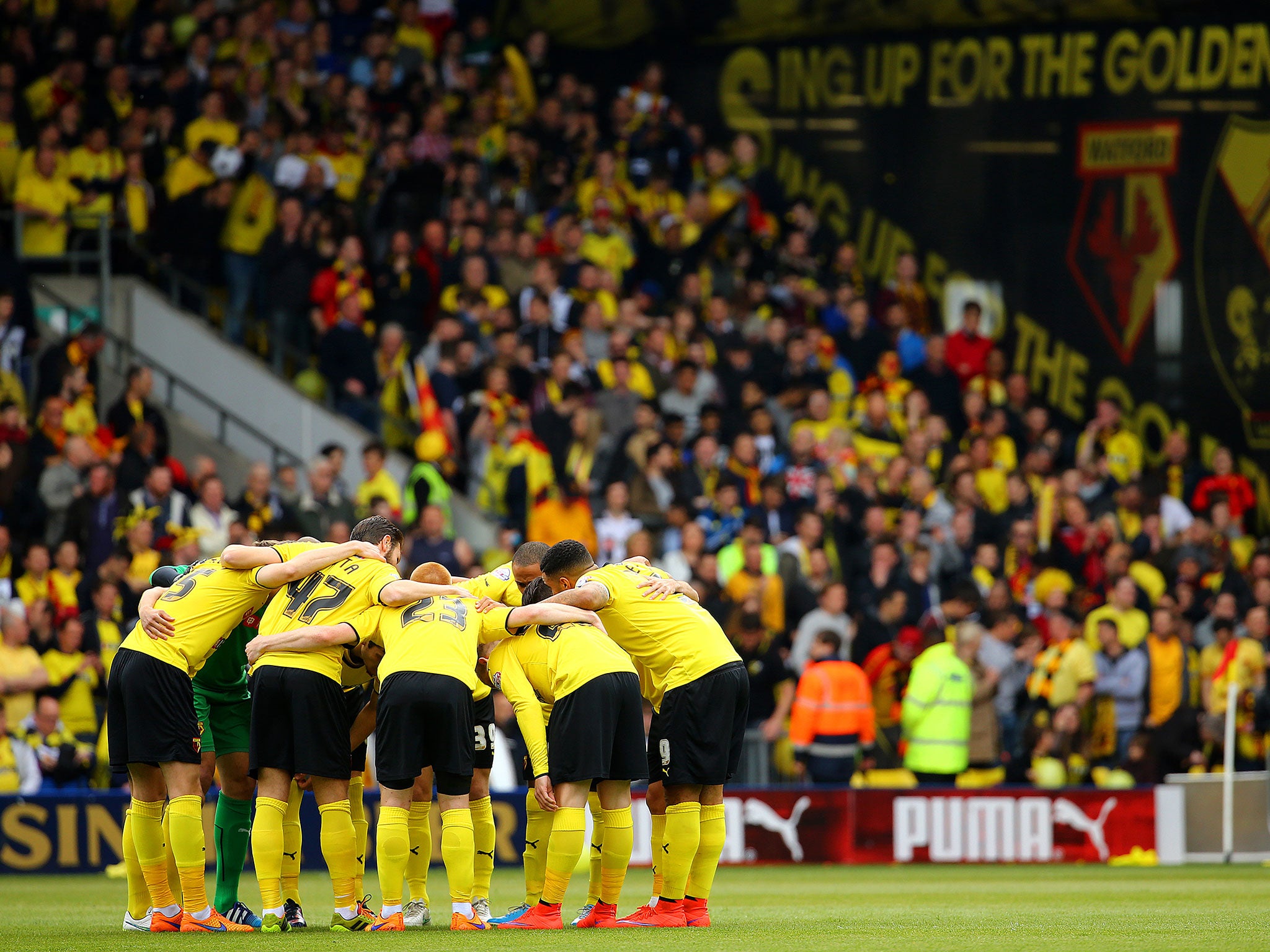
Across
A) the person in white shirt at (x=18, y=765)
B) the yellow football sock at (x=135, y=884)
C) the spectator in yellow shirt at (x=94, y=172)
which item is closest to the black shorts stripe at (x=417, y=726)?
the yellow football sock at (x=135, y=884)

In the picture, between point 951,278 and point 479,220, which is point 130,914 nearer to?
point 479,220

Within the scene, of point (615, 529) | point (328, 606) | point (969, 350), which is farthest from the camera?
point (969, 350)

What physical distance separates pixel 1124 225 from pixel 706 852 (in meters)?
16.4

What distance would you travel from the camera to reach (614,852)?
10.6 metres

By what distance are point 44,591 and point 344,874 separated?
8.42 metres

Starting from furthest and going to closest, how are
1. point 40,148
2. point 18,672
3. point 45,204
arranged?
point 45,204, point 40,148, point 18,672

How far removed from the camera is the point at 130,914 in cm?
1074

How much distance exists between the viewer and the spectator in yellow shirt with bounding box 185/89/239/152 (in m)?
21.7

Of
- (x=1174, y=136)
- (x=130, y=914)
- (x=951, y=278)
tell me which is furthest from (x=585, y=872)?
(x=1174, y=136)

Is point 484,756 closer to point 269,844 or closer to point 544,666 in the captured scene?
point 544,666

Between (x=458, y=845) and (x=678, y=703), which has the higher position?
(x=678, y=703)

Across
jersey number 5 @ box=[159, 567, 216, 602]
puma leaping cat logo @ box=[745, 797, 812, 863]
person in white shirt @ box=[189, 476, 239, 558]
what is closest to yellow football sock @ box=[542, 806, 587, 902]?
jersey number 5 @ box=[159, 567, 216, 602]

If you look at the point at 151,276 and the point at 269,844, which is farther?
the point at 151,276

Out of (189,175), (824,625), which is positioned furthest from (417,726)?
(189,175)
